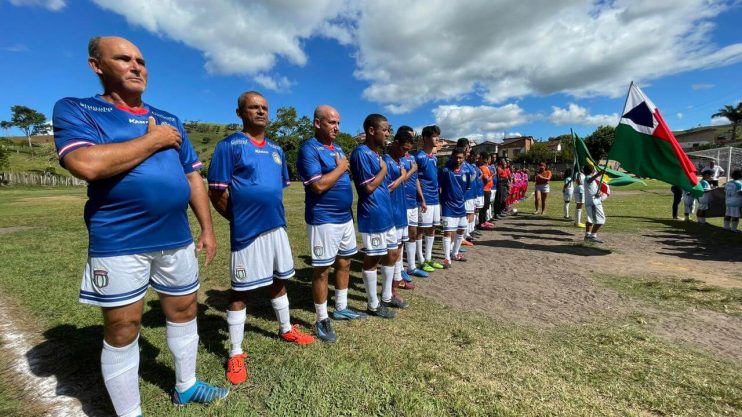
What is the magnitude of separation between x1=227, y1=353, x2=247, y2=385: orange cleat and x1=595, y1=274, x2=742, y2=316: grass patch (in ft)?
17.1

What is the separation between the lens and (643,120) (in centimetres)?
718

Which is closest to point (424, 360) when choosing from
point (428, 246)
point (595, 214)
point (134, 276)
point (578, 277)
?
point (134, 276)

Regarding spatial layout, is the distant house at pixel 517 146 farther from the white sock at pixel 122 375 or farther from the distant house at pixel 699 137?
the white sock at pixel 122 375

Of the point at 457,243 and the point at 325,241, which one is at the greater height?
the point at 325,241

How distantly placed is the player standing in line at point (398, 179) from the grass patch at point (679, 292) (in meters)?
3.49

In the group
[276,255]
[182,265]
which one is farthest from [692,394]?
[182,265]

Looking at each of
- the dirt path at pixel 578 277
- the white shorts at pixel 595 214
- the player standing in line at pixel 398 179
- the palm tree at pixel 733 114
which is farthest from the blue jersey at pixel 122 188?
the palm tree at pixel 733 114

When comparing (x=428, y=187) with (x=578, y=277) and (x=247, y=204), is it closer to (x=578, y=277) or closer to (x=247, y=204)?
(x=578, y=277)

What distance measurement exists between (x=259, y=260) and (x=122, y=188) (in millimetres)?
1333

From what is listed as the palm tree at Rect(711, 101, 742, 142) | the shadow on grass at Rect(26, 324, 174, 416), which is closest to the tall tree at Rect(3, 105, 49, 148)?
the shadow on grass at Rect(26, 324, 174, 416)

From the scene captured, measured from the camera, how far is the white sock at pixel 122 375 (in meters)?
2.12

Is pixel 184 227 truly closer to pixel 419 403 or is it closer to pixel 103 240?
pixel 103 240

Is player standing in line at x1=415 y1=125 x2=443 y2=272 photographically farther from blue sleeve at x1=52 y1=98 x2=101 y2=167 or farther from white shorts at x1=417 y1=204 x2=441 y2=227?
blue sleeve at x1=52 y1=98 x2=101 y2=167

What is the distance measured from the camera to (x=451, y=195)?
262 inches
